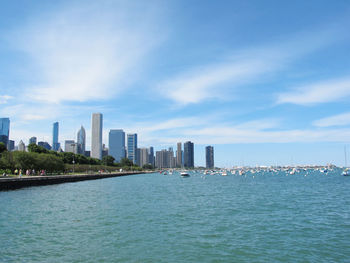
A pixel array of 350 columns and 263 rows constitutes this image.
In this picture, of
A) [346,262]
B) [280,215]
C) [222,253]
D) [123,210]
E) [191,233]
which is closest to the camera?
[346,262]

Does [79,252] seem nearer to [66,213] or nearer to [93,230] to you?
[93,230]

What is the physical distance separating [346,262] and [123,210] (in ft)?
79.0

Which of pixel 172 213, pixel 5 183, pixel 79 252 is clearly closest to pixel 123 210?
pixel 172 213

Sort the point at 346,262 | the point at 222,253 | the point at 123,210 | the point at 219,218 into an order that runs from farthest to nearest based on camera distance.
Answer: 1. the point at 123,210
2. the point at 219,218
3. the point at 222,253
4. the point at 346,262

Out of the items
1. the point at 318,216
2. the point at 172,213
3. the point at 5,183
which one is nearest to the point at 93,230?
the point at 172,213

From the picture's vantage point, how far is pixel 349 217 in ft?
99.2

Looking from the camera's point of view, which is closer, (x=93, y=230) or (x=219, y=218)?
(x=93, y=230)

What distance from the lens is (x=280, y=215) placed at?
102ft

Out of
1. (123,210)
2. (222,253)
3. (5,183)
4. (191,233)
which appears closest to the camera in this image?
(222,253)

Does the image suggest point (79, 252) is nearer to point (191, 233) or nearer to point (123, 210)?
point (191, 233)

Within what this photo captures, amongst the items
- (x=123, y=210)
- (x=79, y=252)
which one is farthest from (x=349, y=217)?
(x=79, y=252)

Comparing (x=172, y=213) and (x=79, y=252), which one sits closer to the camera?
(x=79, y=252)

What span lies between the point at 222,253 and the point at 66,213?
2043 cm

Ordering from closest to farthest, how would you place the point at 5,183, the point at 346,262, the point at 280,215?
the point at 346,262, the point at 280,215, the point at 5,183
